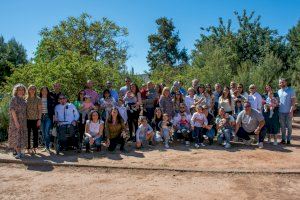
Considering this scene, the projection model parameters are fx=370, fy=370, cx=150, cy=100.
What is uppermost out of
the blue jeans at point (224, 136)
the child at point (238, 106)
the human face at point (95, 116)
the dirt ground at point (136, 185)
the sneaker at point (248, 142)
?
the child at point (238, 106)

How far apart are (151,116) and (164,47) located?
1551 inches

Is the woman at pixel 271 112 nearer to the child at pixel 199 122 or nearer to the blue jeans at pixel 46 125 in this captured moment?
the child at pixel 199 122

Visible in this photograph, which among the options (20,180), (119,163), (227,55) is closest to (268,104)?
(119,163)

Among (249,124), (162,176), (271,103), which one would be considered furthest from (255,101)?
(162,176)

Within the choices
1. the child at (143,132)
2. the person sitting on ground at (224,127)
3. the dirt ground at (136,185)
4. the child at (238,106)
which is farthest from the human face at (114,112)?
the child at (238,106)

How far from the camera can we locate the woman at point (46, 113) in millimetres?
9375

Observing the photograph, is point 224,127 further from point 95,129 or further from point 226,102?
point 95,129

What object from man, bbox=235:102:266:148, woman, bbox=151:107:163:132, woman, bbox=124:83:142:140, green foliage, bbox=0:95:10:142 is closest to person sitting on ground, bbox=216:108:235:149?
man, bbox=235:102:266:148

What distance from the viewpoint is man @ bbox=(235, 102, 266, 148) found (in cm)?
1001

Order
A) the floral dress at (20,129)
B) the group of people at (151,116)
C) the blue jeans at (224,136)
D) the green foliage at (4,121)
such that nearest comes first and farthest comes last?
the floral dress at (20,129) → the group of people at (151,116) → the blue jeans at (224,136) → the green foliage at (4,121)

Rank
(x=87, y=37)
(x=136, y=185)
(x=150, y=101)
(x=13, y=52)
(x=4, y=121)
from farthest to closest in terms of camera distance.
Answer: (x=13, y=52)
(x=87, y=37)
(x=4, y=121)
(x=150, y=101)
(x=136, y=185)

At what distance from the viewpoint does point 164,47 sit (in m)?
49.6

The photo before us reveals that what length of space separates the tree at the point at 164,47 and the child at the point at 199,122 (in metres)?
38.8

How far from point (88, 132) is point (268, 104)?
16.8 feet
